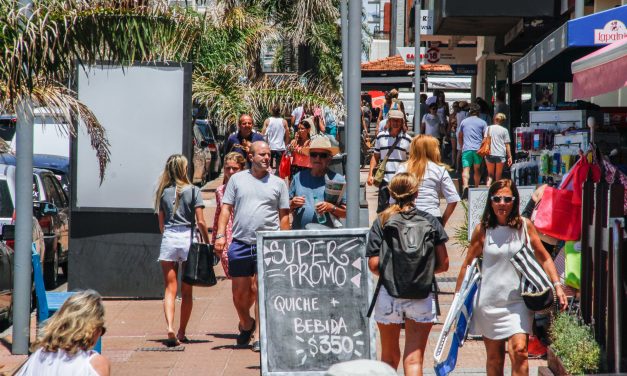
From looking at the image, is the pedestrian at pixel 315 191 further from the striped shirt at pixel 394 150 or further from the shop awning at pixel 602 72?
the striped shirt at pixel 394 150

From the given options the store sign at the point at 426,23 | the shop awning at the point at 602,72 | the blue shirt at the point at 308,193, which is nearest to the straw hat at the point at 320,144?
the blue shirt at the point at 308,193

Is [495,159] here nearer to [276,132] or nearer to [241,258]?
[276,132]

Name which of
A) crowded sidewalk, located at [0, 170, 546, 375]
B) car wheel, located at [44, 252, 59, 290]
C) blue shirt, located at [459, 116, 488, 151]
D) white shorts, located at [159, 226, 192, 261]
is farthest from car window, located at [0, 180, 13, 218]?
blue shirt, located at [459, 116, 488, 151]

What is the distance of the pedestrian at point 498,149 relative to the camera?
19.4m

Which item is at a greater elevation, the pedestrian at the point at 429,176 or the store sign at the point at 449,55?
the store sign at the point at 449,55

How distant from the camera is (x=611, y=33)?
27.7 ft

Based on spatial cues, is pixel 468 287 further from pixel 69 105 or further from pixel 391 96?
pixel 391 96

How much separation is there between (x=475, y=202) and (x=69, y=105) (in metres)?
4.06

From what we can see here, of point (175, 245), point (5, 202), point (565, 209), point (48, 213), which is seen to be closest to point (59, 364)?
point (565, 209)

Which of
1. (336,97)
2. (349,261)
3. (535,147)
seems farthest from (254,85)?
(349,261)

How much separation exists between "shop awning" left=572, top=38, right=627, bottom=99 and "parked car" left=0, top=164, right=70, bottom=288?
7.00 metres

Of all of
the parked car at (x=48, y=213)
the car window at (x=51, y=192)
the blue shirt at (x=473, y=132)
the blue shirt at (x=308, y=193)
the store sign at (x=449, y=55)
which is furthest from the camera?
the store sign at (x=449, y=55)

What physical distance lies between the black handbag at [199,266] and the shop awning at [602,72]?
3.49 meters

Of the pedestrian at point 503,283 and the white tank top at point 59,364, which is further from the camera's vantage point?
the pedestrian at point 503,283
